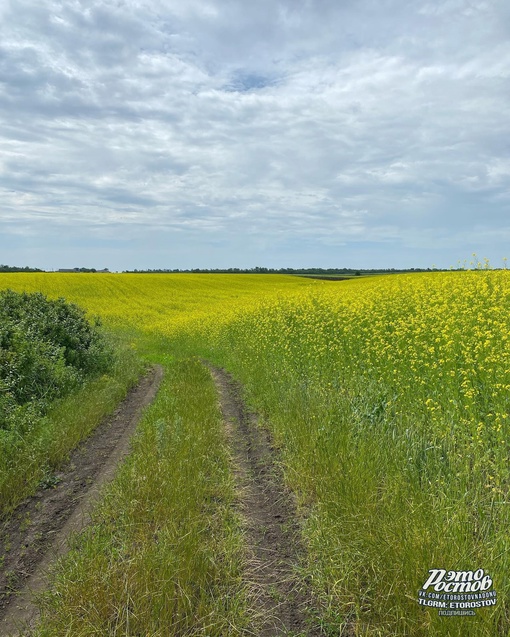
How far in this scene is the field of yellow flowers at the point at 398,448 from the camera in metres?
3.29

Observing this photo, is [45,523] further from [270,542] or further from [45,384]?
[45,384]

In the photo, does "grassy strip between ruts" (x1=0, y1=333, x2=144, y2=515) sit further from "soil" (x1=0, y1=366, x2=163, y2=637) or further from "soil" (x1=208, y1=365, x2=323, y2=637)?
"soil" (x1=208, y1=365, x2=323, y2=637)

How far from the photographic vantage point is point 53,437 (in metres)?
7.27

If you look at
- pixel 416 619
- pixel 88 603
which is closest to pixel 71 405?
pixel 88 603

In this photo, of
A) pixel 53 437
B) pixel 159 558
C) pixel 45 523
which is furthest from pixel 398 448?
pixel 53 437

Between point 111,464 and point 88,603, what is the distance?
3412 millimetres

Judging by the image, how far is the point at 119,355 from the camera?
15508mm

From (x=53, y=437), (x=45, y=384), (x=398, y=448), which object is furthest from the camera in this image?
(x=45, y=384)

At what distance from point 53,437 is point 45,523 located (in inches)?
100

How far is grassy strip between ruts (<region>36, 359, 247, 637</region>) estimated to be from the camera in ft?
10.6

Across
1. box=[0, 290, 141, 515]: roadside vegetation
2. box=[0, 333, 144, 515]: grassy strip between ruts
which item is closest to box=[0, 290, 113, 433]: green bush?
box=[0, 290, 141, 515]: roadside vegetation

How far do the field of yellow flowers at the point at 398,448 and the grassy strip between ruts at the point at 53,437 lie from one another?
329cm

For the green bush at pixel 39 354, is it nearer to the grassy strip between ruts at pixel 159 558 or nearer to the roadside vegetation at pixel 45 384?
the roadside vegetation at pixel 45 384

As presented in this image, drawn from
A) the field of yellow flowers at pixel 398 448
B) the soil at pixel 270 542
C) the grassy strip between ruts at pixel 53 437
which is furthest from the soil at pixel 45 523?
the field of yellow flowers at pixel 398 448
